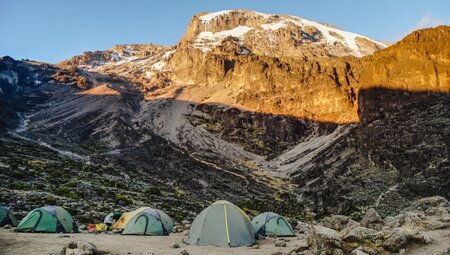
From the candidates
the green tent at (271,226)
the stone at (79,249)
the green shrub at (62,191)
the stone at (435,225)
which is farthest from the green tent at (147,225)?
the green shrub at (62,191)

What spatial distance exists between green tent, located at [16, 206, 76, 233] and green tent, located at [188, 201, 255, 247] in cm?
899

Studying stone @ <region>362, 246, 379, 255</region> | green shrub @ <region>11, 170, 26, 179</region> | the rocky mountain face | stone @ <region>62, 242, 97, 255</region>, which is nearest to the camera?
stone @ <region>362, 246, 379, 255</region>

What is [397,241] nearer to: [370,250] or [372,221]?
[370,250]

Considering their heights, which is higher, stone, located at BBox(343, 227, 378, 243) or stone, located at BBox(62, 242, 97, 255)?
stone, located at BBox(343, 227, 378, 243)

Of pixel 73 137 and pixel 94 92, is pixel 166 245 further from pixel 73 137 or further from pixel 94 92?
pixel 94 92

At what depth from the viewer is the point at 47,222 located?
2417 cm

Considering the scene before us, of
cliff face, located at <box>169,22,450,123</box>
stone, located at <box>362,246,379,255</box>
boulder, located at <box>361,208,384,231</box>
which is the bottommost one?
stone, located at <box>362,246,379,255</box>

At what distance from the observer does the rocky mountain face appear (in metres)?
60.5

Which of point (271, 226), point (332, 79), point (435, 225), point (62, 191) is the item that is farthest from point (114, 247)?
point (332, 79)

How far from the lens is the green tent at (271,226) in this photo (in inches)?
1083

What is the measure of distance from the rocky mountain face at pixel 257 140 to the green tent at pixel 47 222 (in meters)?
6.68

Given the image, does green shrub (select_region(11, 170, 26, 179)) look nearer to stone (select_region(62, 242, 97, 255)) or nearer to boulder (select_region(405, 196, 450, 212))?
stone (select_region(62, 242, 97, 255))

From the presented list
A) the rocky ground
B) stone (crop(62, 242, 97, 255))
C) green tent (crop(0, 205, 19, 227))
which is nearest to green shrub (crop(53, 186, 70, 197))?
green tent (crop(0, 205, 19, 227))

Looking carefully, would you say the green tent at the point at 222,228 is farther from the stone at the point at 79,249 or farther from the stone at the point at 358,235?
the stone at the point at 358,235
